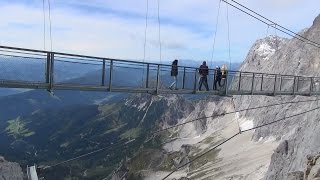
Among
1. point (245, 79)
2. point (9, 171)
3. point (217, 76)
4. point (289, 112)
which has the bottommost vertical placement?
point (9, 171)

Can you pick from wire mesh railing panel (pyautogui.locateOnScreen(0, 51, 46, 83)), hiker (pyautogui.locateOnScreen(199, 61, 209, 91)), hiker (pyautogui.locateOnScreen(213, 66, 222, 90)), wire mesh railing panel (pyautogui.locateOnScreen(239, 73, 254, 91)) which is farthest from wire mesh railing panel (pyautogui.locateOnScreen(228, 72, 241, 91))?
wire mesh railing panel (pyautogui.locateOnScreen(0, 51, 46, 83))

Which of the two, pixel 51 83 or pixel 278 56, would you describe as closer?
pixel 51 83

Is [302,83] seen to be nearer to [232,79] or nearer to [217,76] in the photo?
[232,79]

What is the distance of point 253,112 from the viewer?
157125 millimetres

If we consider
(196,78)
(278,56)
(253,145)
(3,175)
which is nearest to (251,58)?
(278,56)

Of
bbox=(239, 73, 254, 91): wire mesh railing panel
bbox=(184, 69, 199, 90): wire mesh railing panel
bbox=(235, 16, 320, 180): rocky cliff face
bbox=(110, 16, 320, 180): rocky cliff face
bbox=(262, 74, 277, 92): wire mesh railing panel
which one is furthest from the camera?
bbox=(110, 16, 320, 180): rocky cliff face

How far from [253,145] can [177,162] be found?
4652 centimetres

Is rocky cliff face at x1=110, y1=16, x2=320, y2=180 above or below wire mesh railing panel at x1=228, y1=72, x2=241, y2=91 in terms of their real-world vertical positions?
below

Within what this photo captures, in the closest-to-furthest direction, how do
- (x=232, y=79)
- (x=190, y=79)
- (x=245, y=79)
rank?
(x=190, y=79) → (x=232, y=79) → (x=245, y=79)

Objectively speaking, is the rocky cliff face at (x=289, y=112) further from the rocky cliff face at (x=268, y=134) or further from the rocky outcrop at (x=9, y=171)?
the rocky outcrop at (x=9, y=171)

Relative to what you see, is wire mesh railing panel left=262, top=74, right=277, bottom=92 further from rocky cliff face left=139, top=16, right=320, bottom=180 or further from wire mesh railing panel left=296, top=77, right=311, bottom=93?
rocky cliff face left=139, top=16, right=320, bottom=180

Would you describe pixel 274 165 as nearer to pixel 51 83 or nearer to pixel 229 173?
pixel 229 173

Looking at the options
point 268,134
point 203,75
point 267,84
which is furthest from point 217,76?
point 268,134

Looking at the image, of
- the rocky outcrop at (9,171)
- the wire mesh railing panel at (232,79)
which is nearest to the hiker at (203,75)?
the wire mesh railing panel at (232,79)
